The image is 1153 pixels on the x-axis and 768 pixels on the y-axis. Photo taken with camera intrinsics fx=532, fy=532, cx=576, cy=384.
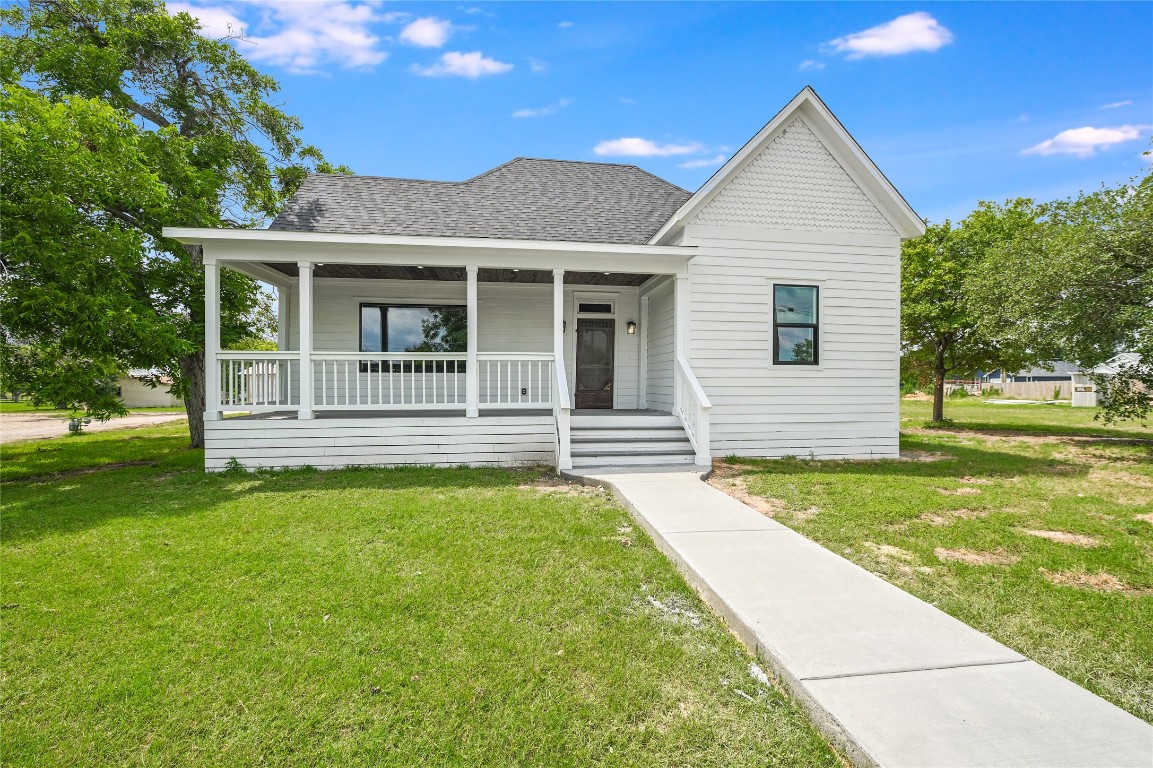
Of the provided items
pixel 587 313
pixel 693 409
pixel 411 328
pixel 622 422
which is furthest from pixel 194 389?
pixel 693 409

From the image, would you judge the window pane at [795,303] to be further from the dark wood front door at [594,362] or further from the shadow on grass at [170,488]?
the shadow on grass at [170,488]

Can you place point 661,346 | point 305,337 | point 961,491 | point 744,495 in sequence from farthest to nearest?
point 661,346 → point 305,337 → point 961,491 → point 744,495

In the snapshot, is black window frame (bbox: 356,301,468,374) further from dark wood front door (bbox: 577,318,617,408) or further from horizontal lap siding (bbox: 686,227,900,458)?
horizontal lap siding (bbox: 686,227,900,458)

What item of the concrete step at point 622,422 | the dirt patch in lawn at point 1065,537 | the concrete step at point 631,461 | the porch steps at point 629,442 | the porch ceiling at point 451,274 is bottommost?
the dirt patch in lawn at point 1065,537

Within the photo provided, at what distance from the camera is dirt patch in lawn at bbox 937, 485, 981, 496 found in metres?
6.57

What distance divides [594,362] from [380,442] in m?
4.75

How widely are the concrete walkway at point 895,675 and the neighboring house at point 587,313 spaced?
13.8ft

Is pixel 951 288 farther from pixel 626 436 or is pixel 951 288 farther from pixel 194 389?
pixel 194 389

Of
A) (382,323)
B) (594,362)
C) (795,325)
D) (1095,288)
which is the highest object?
(1095,288)

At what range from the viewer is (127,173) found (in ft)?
29.0

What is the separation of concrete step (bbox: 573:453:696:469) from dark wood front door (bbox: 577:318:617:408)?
335 cm

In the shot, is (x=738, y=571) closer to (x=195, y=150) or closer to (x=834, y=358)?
(x=834, y=358)

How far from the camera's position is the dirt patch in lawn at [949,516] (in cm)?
530

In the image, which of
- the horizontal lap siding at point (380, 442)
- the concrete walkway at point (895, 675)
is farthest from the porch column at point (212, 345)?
the concrete walkway at point (895, 675)
